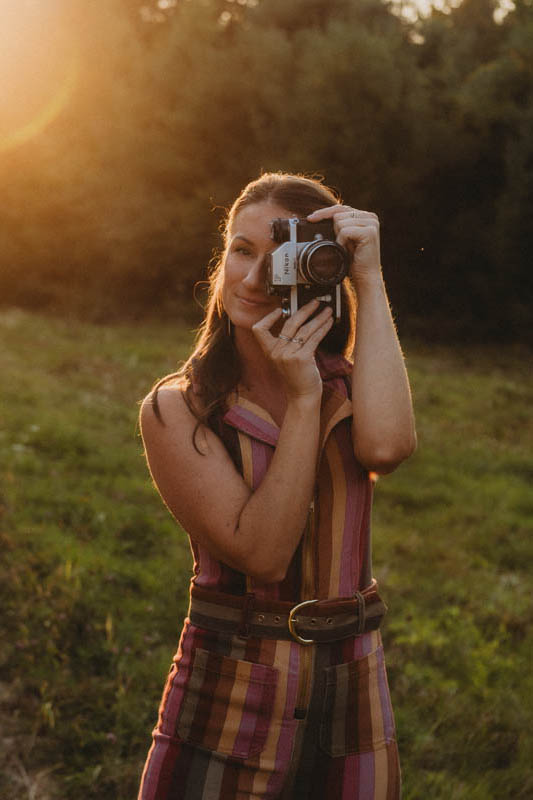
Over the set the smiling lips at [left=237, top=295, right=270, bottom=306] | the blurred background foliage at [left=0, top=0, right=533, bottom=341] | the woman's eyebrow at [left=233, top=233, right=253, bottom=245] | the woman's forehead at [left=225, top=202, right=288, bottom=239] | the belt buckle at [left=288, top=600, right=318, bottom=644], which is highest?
the blurred background foliage at [left=0, top=0, right=533, bottom=341]

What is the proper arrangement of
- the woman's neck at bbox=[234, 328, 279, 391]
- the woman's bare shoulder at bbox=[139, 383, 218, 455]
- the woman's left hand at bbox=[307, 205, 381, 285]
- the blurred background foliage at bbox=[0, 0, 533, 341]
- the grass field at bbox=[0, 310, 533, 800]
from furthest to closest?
1. the blurred background foliage at bbox=[0, 0, 533, 341]
2. the grass field at bbox=[0, 310, 533, 800]
3. the woman's neck at bbox=[234, 328, 279, 391]
4. the woman's left hand at bbox=[307, 205, 381, 285]
5. the woman's bare shoulder at bbox=[139, 383, 218, 455]

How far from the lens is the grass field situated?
283cm

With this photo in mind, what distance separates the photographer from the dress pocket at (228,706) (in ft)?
4.76

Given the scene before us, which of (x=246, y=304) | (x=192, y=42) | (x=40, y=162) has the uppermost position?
(x=192, y=42)

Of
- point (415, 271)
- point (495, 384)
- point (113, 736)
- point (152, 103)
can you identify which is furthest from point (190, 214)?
point (113, 736)

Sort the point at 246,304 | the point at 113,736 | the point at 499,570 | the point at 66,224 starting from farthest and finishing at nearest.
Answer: the point at 66,224 < the point at 499,570 < the point at 113,736 < the point at 246,304

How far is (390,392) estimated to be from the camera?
1.59 metres

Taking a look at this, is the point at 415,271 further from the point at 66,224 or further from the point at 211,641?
the point at 211,641

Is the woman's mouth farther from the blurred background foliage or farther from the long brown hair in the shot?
the blurred background foliage

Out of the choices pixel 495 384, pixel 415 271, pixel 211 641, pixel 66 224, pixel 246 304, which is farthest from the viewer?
pixel 66 224

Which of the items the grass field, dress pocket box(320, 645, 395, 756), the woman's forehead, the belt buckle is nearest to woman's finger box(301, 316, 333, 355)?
the woman's forehead

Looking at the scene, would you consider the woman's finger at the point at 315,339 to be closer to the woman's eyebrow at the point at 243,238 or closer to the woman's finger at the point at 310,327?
the woman's finger at the point at 310,327

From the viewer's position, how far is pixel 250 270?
1690mm

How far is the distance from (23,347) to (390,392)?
10136mm
